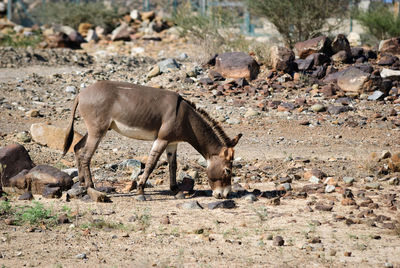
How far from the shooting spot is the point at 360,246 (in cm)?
682

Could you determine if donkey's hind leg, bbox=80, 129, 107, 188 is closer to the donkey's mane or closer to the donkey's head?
the donkey's mane

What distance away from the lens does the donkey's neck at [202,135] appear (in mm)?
9188

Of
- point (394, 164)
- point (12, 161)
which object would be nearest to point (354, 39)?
point (394, 164)

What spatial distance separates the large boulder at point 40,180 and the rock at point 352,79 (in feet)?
29.8

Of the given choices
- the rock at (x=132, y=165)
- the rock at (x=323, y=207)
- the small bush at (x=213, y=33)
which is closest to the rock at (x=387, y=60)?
the small bush at (x=213, y=33)

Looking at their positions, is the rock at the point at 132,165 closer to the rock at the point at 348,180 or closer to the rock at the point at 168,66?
the rock at the point at 348,180

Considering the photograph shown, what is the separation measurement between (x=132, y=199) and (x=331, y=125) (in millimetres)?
6637

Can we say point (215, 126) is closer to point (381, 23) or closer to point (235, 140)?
point (235, 140)

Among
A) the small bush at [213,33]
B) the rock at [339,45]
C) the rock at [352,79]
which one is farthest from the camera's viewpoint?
the small bush at [213,33]

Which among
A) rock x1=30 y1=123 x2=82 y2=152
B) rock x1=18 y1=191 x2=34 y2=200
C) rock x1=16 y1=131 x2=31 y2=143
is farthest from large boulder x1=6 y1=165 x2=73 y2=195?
rock x1=16 y1=131 x2=31 y2=143

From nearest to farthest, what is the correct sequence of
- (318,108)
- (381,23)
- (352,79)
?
(318,108) → (352,79) → (381,23)

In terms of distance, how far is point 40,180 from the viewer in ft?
29.8

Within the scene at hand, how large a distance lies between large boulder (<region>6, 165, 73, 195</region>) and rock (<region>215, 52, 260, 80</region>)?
27.3ft

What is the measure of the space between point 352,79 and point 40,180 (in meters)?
9.67
